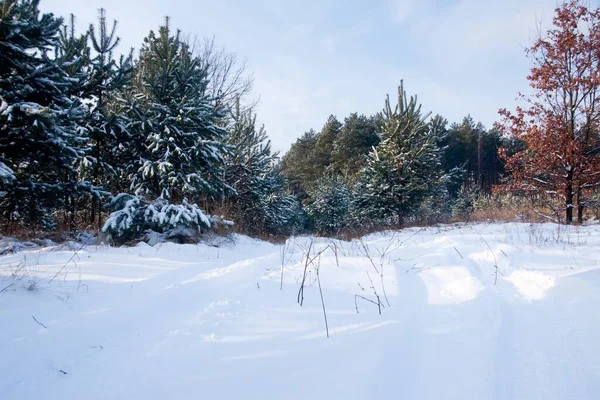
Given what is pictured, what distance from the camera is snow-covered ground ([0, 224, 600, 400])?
1366 mm

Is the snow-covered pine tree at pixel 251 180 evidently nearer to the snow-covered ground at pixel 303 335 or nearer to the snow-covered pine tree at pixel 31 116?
the snow-covered pine tree at pixel 31 116

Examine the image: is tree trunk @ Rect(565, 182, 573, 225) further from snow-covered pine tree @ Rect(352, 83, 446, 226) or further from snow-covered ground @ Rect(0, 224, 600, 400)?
snow-covered ground @ Rect(0, 224, 600, 400)

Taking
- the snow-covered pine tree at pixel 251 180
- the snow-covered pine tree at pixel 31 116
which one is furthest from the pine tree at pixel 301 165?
the snow-covered pine tree at pixel 31 116

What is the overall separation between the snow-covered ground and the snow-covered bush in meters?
3.72

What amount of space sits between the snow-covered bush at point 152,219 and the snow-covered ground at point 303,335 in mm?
3718

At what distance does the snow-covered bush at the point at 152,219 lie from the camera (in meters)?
6.73

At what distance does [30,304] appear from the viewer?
219cm

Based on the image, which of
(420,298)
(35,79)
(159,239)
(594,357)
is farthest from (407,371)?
(35,79)

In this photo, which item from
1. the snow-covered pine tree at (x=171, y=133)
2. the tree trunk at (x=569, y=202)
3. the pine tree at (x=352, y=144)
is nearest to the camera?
the snow-covered pine tree at (x=171, y=133)

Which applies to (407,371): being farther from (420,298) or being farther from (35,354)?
(35,354)

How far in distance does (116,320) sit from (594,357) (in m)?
2.72

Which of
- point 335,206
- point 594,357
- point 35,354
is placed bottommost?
point 35,354

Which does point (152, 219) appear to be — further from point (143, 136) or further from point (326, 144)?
point (326, 144)

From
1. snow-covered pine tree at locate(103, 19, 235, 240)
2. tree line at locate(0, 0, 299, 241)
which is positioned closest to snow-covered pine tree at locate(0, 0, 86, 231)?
tree line at locate(0, 0, 299, 241)
